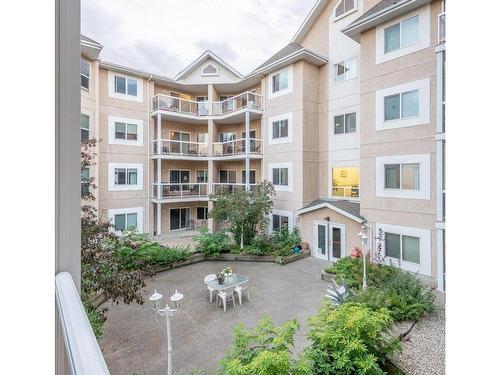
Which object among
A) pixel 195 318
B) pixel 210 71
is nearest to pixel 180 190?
pixel 210 71

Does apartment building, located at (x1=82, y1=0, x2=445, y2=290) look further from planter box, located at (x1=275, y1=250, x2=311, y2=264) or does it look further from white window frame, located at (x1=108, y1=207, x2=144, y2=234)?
planter box, located at (x1=275, y1=250, x2=311, y2=264)

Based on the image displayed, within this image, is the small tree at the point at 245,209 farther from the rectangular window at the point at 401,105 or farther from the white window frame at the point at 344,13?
the white window frame at the point at 344,13

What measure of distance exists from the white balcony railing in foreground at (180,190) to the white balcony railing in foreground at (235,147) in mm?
1497

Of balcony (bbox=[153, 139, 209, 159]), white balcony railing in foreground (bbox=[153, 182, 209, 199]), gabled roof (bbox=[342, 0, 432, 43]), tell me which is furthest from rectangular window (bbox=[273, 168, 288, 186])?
gabled roof (bbox=[342, 0, 432, 43])

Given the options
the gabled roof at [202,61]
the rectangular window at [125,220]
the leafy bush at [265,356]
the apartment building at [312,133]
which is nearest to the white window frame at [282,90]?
the apartment building at [312,133]

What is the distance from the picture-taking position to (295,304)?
15.8 feet

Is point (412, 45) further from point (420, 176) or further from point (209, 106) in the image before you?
point (209, 106)

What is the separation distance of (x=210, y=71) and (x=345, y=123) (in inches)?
232

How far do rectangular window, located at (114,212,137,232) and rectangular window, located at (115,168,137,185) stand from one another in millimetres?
1102

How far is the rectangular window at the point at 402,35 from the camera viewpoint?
5.88m

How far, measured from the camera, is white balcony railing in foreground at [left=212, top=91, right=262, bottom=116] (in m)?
9.70

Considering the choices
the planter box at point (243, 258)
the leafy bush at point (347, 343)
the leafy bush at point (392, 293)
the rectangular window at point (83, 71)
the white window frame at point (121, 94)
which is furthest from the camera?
the white window frame at point (121, 94)

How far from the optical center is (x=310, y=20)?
901 cm
